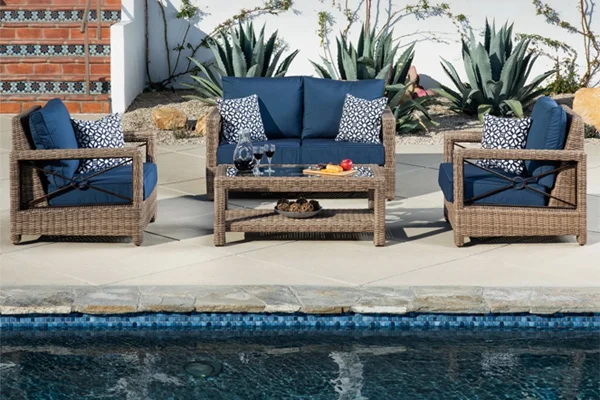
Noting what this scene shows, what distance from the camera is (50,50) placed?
1287 cm

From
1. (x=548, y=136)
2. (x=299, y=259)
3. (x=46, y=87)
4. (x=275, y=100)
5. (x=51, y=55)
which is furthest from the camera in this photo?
(x=51, y=55)

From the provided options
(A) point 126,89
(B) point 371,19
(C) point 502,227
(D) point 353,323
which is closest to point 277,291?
(D) point 353,323

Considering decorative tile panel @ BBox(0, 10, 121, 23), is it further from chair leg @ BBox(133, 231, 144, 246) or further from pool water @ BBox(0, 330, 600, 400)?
pool water @ BBox(0, 330, 600, 400)

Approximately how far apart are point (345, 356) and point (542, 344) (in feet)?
3.39

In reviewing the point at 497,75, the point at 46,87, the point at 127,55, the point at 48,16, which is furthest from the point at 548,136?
the point at 48,16

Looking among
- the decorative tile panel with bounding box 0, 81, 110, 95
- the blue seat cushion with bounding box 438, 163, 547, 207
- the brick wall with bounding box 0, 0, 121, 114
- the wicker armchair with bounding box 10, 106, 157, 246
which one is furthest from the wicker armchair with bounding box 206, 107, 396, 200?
the decorative tile panel with bounding box 0, 81, 110, 95

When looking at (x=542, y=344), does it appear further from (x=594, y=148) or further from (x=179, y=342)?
(x=594, y=148)

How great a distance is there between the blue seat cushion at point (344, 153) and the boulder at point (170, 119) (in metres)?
3.37

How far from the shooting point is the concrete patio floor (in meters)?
6.16

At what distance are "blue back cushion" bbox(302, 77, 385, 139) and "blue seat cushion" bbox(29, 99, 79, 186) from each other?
2.36 meters

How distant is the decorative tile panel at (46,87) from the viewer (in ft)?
41.2

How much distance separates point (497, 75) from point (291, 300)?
684 cm

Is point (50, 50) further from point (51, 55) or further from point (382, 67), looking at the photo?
point (382, 67)

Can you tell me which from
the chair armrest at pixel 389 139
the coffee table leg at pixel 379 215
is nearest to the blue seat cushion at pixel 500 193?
the coffee table leg at pixel 379 215
